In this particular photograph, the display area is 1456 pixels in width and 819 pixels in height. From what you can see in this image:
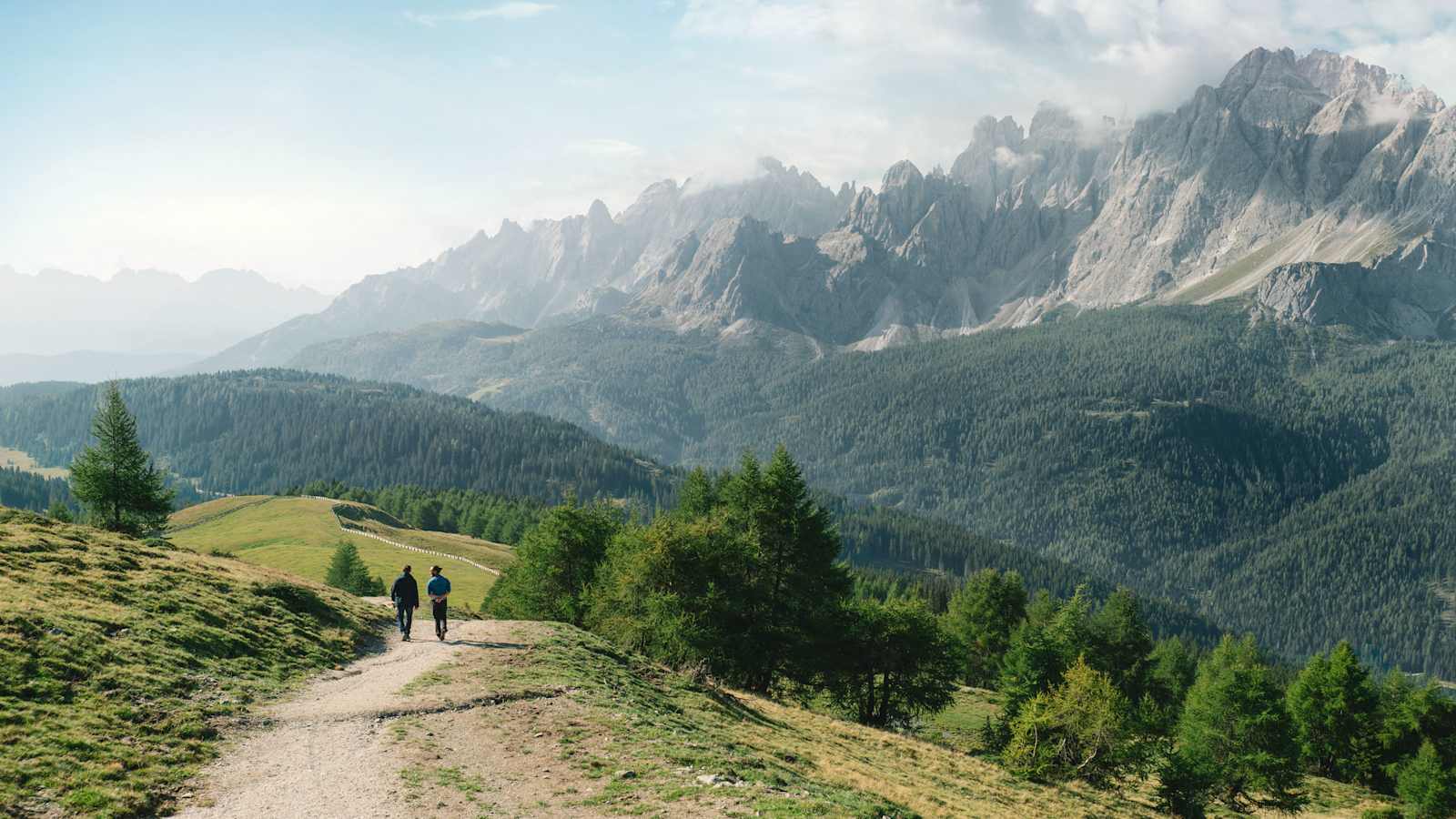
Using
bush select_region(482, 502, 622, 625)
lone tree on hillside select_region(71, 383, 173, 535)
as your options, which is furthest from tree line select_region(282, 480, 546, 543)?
bush select_region(482, 502, 622, 625)

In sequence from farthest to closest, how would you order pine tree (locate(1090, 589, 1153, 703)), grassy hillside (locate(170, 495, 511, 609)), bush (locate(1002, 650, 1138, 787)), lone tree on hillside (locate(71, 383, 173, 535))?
grassy hillside (locate(170, 495, 511, 609))
pine tree (locate(1090, 589, 1153, 703))
lone tree on hillside (locate(71, 383, 173, 535))
bush (locate(1002, 650, 1138, 787))

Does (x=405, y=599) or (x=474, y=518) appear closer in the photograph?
(x=405, y=599)

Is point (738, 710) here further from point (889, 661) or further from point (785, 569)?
point (889, 661)

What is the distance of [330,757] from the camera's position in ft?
68.5

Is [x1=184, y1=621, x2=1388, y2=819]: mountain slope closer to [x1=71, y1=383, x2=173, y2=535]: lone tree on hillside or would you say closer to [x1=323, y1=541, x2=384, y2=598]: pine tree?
[x1=71, y1=383, x2=173, y2=535]: lone tree on hillside

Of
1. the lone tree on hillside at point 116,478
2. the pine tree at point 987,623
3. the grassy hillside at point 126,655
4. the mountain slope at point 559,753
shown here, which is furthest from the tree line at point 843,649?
the lone tree on hillside at point 116,478

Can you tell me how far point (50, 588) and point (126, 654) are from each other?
767cm

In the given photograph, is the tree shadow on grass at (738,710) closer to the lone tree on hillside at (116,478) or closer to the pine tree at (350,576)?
the lone tree on hillside at (116,478)

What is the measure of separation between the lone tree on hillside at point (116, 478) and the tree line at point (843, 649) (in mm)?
28774

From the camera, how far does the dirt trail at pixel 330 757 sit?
17672mm

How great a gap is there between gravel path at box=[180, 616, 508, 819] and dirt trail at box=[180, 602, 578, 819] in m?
0.02

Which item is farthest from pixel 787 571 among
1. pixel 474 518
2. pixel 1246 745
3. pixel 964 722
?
pixel 474 518

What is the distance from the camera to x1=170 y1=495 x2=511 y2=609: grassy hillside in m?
106

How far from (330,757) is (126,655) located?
31.3 ft
